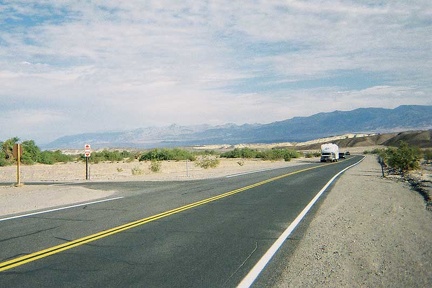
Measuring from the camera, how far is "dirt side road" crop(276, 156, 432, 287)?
624cm

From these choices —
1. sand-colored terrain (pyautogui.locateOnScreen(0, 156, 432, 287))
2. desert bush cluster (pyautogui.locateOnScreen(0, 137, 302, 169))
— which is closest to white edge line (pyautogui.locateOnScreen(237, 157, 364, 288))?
sand-colored terrain (pyautogui.locateOnScreen(0, 156, 432, 287))

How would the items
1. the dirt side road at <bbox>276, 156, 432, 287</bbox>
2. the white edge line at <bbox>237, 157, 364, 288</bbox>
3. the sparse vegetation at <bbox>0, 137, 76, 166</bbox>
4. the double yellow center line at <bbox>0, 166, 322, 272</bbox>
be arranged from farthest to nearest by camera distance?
1. the sparse vegetation at <bbox>0, 137, 76, 166</bbox>
2. the double yellow center line at <bbox>0, 166, 322, 272</bbox>
3. the dirt side road at <bbox>276, 156, 432, 287</bbox>
4. the white edge line at <bbox>237, 157, 364, 288</bbox>

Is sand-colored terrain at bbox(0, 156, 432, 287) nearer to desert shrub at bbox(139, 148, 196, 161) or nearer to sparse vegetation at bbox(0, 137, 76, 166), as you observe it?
sparse vegetation at bbox(0, 137, 76, 166)

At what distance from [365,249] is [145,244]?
444 cm

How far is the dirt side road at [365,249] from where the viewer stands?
6242mm

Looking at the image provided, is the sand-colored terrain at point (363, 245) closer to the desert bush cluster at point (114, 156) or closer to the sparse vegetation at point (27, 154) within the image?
the desert bush cluster at point (114, 156)

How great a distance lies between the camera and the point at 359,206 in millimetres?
13891

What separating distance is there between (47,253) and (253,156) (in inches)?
2933

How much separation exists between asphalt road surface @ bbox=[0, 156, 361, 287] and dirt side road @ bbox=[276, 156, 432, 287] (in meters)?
0.53

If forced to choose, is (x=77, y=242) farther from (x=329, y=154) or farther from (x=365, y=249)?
(x=329, y=154)

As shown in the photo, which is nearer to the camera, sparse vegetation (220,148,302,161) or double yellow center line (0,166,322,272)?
double yellow center line (0,166,322,272)

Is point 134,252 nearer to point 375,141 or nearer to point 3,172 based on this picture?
point 3,172

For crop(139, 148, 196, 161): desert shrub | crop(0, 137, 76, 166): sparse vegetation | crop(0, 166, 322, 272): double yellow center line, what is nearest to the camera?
crop(0, 166, 322, 272): double yellow center line

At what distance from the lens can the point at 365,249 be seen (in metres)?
8.03
